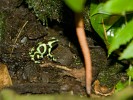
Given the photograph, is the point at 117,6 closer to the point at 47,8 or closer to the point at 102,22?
the point at 102,22

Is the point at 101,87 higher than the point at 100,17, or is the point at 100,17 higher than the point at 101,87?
the point at 100,17

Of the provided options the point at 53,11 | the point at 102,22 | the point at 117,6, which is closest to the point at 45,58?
the point at 53,11

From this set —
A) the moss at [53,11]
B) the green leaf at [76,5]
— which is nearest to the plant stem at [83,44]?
the moss at [53,11]

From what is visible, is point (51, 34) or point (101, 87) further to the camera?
point (51, 34)

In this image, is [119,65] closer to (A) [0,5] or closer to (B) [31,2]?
(B) [31,2]

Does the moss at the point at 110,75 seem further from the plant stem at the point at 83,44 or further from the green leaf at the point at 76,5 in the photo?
the green leaf at the point at 76,5

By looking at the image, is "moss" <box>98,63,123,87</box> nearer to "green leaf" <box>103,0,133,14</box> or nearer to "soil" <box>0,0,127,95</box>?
"soil" <box>0,0,127,95</box>

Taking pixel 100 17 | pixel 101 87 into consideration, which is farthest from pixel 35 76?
pixel 100 17
